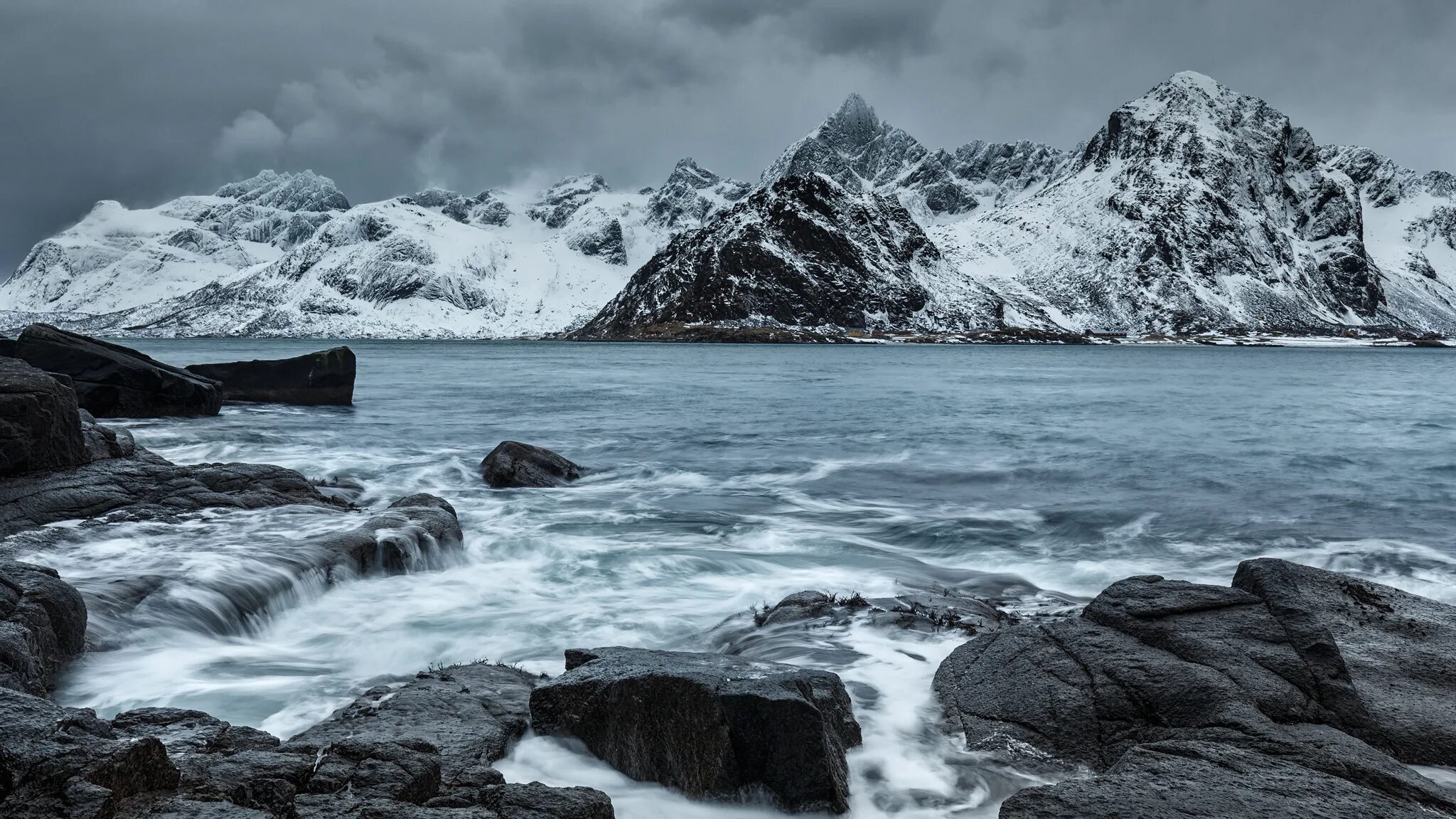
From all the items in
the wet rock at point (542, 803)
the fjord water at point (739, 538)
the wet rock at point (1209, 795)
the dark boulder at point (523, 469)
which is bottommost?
the fjord water at point (739, 538)

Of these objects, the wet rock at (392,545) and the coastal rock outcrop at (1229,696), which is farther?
the wet rock at (392,545)

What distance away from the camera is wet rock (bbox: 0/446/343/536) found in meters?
12.2

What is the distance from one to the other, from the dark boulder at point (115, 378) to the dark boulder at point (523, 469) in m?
13.8

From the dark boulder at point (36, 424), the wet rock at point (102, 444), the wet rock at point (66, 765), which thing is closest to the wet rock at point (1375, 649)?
the wet rock at point (66, 765)

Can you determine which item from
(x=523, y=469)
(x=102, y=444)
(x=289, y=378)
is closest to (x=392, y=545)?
(x=523, y=469)

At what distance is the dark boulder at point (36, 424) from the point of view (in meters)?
13.2

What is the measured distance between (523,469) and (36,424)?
8594 mm

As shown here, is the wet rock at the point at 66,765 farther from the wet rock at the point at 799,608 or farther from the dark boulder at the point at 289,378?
the dark boulder at the point at 289,378

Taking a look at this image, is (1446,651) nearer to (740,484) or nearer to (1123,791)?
(1123,791)

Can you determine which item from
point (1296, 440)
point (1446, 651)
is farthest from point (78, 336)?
point (1296, 440)

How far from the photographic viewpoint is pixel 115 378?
26.1 meters

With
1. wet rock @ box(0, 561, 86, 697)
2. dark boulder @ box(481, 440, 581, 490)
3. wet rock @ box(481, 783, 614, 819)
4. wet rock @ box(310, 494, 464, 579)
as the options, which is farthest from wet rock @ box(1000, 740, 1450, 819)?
dark boulder @ box(481, 440, 581, 490)

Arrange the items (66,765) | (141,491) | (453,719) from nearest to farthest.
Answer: (66,765) → (453,719) → (141,491)

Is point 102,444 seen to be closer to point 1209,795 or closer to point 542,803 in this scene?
point 542,803
